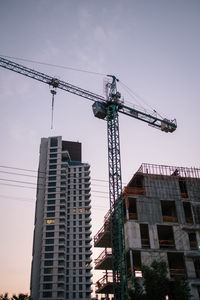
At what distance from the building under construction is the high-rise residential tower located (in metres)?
62.5

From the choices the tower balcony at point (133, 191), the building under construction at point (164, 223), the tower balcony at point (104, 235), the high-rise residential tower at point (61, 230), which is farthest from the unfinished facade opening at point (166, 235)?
the high-rise residential tower at point (61, 230)

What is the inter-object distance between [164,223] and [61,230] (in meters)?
78.4

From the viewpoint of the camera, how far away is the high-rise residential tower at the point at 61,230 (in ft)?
341

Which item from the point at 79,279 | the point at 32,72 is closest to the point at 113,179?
the point at 32,72

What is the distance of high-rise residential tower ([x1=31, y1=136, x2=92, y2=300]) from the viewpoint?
4087 inches

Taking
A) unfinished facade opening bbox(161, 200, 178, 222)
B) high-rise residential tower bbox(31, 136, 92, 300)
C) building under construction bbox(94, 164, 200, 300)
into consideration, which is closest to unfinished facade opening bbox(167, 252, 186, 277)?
building under construction bbox(94, 164, 200, 300)

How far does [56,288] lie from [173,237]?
73165mm

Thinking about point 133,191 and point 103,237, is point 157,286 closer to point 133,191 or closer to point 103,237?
point 133,191

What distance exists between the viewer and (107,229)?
46406 millimetres

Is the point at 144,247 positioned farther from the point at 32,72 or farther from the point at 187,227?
the point at 32,72

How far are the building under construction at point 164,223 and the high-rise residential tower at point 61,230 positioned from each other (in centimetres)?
6253

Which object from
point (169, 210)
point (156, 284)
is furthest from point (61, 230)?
point (156, 284)

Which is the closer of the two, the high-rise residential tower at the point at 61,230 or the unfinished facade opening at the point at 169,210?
the unfinished facade opening at the point at 169,210

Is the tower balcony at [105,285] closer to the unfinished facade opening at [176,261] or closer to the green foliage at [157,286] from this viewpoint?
the unfinished facade opening at [176,261]
